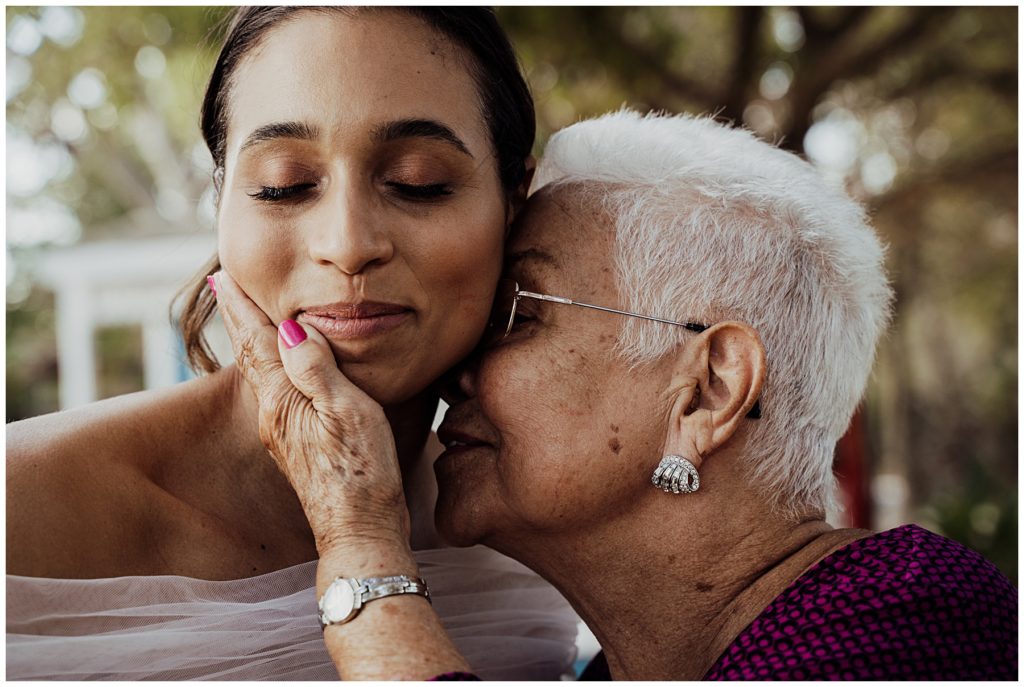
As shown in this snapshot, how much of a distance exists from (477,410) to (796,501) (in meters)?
0.94

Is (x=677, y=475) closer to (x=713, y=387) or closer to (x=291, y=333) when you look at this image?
(x=713, y=387)

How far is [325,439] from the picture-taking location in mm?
2293

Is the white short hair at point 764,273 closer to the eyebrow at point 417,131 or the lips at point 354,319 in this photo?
the eyebrow at point 417,131

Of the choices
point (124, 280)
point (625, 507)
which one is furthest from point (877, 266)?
point (124, 280)

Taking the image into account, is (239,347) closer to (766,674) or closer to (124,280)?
(766,674)

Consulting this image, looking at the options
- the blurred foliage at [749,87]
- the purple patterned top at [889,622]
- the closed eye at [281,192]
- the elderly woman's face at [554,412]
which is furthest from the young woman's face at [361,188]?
the purple patterned top at [889,622]

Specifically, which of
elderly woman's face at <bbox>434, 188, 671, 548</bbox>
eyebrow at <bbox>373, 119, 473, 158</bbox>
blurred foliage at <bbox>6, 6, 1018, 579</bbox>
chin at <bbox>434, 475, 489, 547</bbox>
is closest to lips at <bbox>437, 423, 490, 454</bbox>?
elderly woman's face at <bbox>434, 188, 671, 548</bbox>

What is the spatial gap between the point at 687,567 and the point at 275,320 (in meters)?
1.30

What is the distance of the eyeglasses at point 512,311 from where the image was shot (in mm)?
2604

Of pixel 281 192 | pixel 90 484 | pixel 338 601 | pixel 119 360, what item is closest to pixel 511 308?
pixel 281 192

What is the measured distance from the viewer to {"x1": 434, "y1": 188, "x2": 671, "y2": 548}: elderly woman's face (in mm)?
2557

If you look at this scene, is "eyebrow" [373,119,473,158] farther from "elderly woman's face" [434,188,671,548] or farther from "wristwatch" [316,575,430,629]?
"wristwatch" [316,575,430,629]

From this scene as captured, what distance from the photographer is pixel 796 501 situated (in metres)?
2.66

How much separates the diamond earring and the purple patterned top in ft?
1.20
